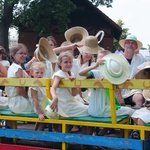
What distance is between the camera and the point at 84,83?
3.31 metres

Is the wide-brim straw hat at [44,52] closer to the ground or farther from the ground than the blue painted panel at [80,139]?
farther from the ground

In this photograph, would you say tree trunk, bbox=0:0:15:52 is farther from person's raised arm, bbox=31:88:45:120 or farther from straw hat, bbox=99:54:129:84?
straw hat, bbox=99:54:129:84

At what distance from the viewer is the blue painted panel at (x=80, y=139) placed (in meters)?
3.16

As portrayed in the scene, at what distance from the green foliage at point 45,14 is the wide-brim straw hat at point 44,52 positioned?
59.8 ft

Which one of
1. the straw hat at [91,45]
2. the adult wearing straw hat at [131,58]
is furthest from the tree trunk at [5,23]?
the straw hat at [91,45]

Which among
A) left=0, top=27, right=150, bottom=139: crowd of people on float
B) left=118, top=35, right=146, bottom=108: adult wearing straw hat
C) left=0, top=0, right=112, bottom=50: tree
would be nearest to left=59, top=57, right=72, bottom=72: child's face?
left=0, top=27, right=150, bottom=139: crowd of people on float

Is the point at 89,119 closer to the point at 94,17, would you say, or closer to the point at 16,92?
the point at 16,92

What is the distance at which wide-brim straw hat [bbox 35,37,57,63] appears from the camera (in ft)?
13.8

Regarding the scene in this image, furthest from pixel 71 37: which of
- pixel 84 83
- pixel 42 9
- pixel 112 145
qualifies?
pixel 42 9

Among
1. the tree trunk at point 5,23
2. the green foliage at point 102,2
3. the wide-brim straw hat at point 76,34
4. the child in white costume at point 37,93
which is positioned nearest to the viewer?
the child in white costume at point 37,93

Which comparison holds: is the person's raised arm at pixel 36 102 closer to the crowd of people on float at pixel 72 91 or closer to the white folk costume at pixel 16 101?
the crowd of people on float at pixel 72 91

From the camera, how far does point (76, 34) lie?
501 centimetres

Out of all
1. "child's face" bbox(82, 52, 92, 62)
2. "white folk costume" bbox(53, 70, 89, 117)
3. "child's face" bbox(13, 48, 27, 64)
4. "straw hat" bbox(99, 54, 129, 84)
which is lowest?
"white folk costume" bbox(53, 70, 89, 117)

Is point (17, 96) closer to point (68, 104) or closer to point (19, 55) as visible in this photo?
point (19, 55)
